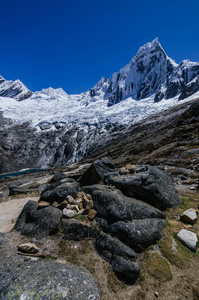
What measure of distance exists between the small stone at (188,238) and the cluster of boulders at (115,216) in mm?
1259

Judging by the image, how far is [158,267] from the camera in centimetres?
761

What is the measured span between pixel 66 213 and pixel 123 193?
498 centimetres

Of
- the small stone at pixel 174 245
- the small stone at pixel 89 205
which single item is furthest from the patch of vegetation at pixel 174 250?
the small stone at pixel 89 205

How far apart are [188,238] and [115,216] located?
4.59 m

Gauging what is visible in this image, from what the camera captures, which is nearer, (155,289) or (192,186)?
(155,289)

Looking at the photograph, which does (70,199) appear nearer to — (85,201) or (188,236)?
(85,201)

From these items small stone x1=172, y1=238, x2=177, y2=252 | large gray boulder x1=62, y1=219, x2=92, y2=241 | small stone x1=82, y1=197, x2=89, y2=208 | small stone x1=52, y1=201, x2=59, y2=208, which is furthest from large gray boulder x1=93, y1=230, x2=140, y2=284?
small stone x1=52, y1=201, x2=59, y2=208

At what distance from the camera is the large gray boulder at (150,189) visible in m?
12.3

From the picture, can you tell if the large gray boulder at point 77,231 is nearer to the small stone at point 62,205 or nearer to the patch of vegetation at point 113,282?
the small stone at point 62,205

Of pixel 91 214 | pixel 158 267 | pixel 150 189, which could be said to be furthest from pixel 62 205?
pixel 158 267

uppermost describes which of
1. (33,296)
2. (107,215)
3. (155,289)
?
(107,215)

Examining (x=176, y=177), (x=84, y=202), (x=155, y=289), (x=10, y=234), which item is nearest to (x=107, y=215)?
(x=84, y=202)

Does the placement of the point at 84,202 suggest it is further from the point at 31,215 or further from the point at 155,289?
the point at 155,289

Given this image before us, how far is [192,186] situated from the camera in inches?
765
